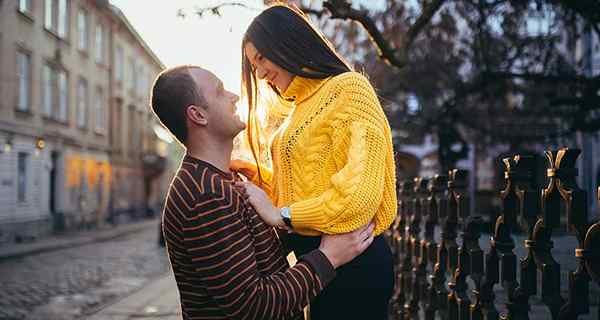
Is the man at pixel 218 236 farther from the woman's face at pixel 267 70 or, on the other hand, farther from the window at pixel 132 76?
the window at pixel 132 76

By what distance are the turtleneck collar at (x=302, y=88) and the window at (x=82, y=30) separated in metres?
25.8

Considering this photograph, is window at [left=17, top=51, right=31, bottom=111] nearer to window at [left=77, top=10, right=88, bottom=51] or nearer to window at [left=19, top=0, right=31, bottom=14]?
window at [left=19, top=0, right=31, bottom=14]

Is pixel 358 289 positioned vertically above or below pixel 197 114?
below

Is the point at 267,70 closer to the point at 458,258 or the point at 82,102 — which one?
the point at 458,258

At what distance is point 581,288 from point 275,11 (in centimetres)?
126

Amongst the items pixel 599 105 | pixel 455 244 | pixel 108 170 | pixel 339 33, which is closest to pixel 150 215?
pixel 108 170

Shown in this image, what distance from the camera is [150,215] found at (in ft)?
133

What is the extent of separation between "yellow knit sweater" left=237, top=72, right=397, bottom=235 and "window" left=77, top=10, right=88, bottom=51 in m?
25.9

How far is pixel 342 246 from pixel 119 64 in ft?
111

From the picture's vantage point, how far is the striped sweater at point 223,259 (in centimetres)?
177

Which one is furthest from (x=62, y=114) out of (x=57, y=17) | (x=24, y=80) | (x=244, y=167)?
(x=244, y=167)

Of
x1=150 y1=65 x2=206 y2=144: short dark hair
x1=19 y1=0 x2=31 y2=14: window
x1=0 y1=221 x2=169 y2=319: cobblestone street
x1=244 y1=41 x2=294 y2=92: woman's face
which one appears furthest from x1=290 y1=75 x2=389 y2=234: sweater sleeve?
x1=19 y1=0 x2=31 y2=14: window

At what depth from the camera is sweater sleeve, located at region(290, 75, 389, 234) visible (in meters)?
1.88

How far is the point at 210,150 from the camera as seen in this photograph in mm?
2016
